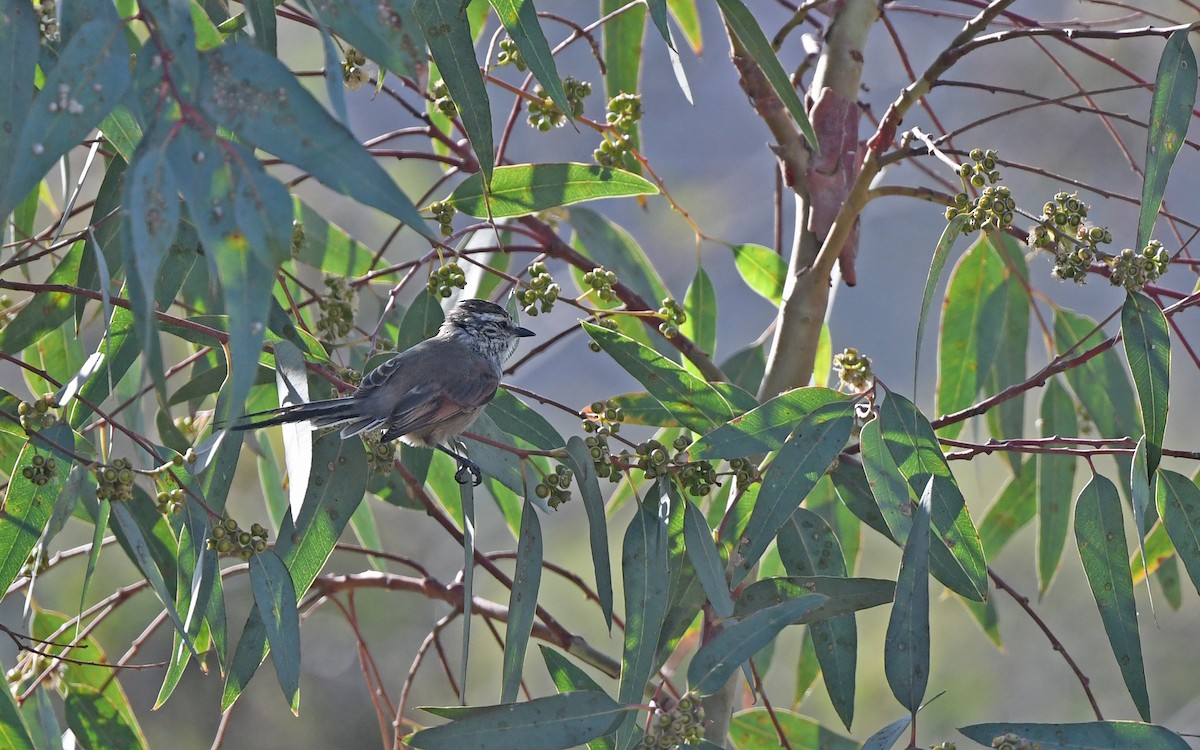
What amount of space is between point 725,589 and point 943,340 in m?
1.19

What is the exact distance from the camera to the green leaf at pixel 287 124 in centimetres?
119

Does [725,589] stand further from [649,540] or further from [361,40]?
[361,40]

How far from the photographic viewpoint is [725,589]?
5.18ft

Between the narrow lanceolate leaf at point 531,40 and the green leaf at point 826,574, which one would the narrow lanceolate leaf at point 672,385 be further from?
the narrow lanceolate leaf at point 531,40

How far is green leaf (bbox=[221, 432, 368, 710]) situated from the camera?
1.79m

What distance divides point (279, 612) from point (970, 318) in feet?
5.38

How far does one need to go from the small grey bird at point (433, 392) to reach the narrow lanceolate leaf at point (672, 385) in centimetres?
36

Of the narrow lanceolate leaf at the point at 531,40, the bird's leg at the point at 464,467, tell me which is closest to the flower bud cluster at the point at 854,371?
the narrow lanceolate leaf at the point at 531,40

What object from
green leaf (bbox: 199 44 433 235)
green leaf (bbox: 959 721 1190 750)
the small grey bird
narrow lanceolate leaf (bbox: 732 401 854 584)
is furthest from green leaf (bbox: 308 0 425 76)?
green leaf (bbox: 959 721 1190 750)

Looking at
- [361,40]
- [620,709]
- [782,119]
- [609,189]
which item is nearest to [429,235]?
[361,40]

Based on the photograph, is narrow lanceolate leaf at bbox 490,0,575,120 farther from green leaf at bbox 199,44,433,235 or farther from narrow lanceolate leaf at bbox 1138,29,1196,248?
narrow lanceolate leaf at bbox 1138,29,1196,248

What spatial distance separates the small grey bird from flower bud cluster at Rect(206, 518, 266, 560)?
0.13m

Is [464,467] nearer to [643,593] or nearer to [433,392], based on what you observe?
[433,392]

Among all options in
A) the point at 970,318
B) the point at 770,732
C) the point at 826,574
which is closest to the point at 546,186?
the point at 826,574
